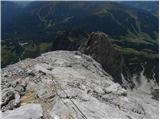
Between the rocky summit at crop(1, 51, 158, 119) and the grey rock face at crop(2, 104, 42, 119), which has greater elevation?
the grey rock face at crop(2, 104, 42, 119)

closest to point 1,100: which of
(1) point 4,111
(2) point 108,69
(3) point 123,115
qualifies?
Answer: (1) point 4,111

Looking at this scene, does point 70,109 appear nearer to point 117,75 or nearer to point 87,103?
point 87,103

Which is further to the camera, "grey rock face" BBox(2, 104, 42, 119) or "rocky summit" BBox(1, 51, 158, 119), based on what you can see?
"rocky summit" BBox(1, 51, 158, 119)

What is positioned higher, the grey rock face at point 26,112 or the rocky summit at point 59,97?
the grey rock face at point 26,112

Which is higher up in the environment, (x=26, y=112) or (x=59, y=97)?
(x=26, y=112)

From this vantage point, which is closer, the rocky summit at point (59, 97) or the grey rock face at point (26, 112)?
the grey rock face at point (26, 112)

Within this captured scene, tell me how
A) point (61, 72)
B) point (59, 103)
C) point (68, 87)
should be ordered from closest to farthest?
point (59, 103), point (68, 87), point (61, 72)

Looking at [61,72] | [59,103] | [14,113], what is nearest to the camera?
[14,113]

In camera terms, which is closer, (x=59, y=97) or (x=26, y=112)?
(x=26, y=112)
